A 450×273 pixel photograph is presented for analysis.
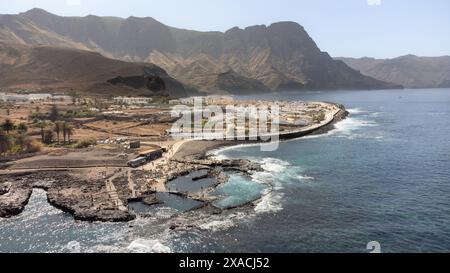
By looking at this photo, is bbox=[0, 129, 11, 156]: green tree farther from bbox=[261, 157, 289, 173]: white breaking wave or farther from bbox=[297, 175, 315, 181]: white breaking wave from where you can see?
bbox=[297, 175, 315, 181]: white breaking wave

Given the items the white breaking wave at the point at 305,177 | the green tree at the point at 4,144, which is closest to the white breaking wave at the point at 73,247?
the white breaking wave at the point at 305,177

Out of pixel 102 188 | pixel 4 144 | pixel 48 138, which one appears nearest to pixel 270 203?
pixel 102 188

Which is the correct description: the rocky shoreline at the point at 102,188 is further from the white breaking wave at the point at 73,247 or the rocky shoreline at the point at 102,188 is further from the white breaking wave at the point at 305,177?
the white breaking wave at the point at 305,177

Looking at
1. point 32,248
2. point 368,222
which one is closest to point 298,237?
point 368,222

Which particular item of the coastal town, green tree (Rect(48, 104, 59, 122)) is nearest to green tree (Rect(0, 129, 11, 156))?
the coastal town

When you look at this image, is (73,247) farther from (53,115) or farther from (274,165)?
(53,115)
